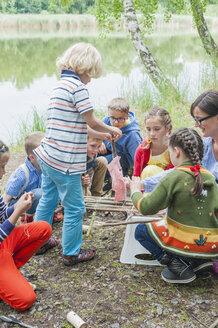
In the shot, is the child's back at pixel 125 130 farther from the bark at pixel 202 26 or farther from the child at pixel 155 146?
the bark at pixel 202 26

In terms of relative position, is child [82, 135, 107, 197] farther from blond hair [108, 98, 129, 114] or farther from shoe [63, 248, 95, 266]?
shoe [63, 248, 95, 266]

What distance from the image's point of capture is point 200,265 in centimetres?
230

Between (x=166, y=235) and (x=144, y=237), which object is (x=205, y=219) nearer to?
(x=166, y=235)

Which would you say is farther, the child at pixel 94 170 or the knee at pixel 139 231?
the child at pixel 94 170

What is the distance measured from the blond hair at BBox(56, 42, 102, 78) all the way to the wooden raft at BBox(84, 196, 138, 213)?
3.72ft

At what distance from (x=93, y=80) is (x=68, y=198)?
773 cm

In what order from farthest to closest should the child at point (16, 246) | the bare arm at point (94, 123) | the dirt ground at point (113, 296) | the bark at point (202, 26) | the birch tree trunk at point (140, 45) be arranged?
the bark at point (202, 26)
the birch tree trunk at point (140, 45)
the bare arm at point (94, 123)
the child at point (16, 246)
the dirt ground at point (113, 296)

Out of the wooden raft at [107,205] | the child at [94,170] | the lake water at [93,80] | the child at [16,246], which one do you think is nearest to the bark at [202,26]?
the lake water at [93,80]

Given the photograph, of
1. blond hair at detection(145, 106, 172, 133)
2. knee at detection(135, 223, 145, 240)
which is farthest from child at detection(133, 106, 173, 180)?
knee at detection(135, 223, 145, 240)

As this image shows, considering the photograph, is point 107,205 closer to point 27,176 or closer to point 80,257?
point 80,257

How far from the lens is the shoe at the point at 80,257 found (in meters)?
2.66

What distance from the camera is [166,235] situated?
7.48 feet

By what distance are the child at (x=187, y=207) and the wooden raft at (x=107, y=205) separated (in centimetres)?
64

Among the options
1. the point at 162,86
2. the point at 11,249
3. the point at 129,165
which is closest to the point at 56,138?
the point at 11,249
